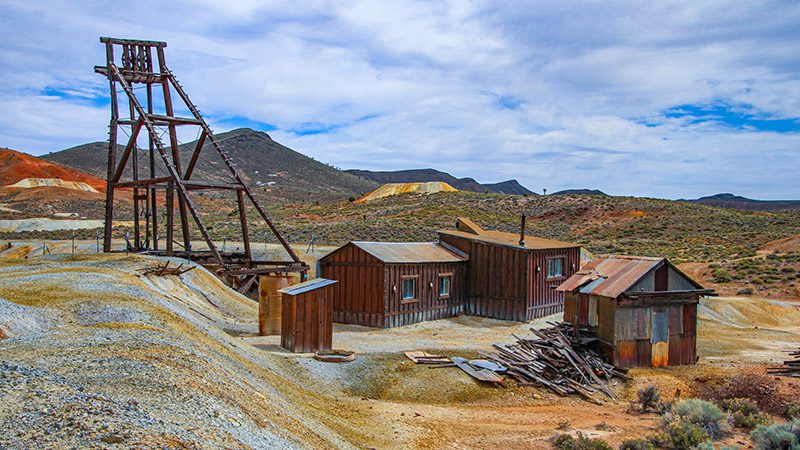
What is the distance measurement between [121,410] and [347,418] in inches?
230

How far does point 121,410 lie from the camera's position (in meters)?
6.64

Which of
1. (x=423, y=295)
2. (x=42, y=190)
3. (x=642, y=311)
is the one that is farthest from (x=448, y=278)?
(x=42, y=190)

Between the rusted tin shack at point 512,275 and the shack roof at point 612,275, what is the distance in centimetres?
373

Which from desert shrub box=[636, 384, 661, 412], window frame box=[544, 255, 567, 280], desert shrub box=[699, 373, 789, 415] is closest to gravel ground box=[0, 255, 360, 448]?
desert shrub box=[636, 384, 661, 412]

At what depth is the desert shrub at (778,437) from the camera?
10.8 meters

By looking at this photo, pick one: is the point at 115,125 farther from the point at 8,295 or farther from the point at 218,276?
the point at 8,295

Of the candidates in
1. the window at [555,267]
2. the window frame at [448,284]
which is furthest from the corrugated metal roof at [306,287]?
the window at [555,267]

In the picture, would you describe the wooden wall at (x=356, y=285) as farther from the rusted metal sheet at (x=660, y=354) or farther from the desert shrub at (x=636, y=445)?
the desert shrub at (x=636, y=445)

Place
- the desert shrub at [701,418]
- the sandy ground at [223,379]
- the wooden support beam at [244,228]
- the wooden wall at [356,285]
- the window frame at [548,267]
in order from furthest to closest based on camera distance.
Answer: the wooden support beam at [244,228], the window frame at [548,267], the wooden wall at [356,285], the desert shrub at [701,418], the sandy ground at [223,379]

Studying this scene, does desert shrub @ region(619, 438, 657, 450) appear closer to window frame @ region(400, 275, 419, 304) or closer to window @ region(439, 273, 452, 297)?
window frame @ region(400, 275, 419, 304)

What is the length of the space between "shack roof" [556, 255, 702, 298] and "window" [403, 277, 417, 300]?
5901 millimetres

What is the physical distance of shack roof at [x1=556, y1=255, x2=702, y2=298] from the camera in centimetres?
1828

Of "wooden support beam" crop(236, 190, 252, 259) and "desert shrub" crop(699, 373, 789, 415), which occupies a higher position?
"wooden support beam" crop(236, 190, 252, 259)

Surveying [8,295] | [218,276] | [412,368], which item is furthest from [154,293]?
[218,276]
